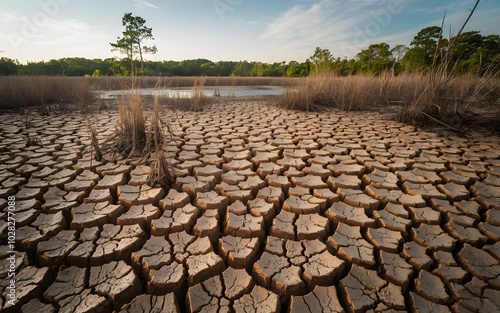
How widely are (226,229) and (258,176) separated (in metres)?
0.70

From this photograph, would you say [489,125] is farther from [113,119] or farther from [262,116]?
[113,119]

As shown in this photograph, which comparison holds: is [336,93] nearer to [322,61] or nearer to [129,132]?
[322,61]

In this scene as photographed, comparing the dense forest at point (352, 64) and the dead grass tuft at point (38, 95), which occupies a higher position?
the dense forest at point (352, 64)

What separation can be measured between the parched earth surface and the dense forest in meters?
1.15

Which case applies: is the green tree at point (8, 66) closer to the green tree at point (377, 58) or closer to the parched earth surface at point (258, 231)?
the parched earth surface at point (258, 231)

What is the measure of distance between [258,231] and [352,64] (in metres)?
9.08

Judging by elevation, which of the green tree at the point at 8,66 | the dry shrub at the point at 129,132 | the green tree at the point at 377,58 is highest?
the green tree at the point at 8,66

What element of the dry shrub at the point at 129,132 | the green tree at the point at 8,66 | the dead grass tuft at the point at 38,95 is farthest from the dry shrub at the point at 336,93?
the green tree at the point at 8,66

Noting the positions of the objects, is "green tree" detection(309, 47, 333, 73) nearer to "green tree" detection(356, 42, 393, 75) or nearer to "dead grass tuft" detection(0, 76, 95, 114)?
"green tree" detection(356, 42, 393, 75)

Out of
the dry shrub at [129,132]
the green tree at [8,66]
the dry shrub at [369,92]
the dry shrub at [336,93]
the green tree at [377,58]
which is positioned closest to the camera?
the dry shrub at [129,132]

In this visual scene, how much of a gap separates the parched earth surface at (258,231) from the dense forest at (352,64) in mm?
1155

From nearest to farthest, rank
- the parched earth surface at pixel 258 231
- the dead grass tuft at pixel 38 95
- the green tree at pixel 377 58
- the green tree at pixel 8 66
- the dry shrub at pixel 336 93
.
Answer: the parched earth surface at pixel 258 231, the dead grass tuft at pixel 38 95, the dry shrub at pixel 336 93, the green tree at pixel 377 58, the green tree at pixel 8 66

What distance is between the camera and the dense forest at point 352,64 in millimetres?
4685

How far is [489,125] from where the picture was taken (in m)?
3.22
